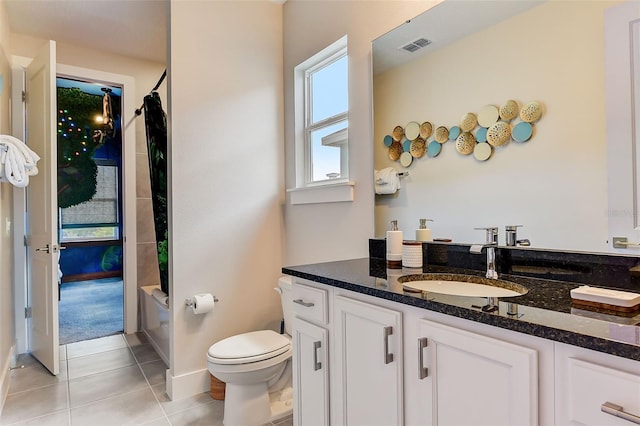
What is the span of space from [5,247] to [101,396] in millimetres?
1246

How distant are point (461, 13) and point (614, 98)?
75 cm

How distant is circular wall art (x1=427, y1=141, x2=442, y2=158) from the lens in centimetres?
165

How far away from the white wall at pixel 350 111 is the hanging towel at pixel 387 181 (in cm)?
6

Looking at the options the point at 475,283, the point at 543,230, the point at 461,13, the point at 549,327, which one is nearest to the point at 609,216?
the point at 543,230

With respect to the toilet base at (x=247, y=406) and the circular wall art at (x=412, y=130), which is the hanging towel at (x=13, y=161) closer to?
the toilet base at (x=247, y=406)

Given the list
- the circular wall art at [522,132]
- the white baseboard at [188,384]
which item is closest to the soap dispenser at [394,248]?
the circular wall art at [522,132]

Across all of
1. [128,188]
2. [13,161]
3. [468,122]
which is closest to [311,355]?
[468,122]

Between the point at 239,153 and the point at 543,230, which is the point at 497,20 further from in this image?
the point at 239,153

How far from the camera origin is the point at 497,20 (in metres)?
1.44

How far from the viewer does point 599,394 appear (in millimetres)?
706

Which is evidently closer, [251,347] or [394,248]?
[394,248]

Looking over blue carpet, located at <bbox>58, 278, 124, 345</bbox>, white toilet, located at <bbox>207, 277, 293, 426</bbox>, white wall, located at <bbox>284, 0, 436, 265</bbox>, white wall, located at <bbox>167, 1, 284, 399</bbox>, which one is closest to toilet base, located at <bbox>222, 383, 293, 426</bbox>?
white toilet, located at <bbox>207, 277, 293, 426</bbox>

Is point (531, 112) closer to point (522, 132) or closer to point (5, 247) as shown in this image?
point (522, 132)

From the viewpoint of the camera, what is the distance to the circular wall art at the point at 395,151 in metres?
1.84
